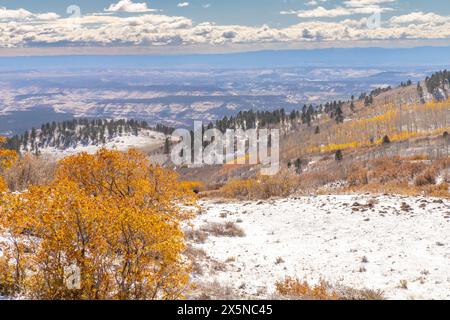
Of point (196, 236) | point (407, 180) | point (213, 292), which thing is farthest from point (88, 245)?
point (407, 180)

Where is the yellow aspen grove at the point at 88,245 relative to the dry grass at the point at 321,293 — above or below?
above

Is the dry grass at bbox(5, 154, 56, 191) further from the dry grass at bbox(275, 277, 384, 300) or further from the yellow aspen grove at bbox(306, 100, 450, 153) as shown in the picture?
the yellow aspen grove at bbox(306, 100, 450, 153)

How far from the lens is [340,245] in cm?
2122

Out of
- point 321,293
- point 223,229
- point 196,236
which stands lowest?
point 223,229

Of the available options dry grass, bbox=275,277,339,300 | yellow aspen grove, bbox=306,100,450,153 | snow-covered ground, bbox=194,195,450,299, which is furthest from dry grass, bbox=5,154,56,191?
yellow aspen grove, bbox=306,100,450,153

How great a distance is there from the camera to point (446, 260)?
17656 mm

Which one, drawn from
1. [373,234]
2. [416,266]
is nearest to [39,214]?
[416,266]

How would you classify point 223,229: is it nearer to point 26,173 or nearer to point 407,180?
point 26,173

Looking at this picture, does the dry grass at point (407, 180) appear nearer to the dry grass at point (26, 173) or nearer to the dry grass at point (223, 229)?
the dry grass at point (223, 229)

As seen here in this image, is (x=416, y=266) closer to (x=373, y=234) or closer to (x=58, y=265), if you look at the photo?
(x=373, y=234)

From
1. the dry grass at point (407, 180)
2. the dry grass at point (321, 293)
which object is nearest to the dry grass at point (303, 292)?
the dry grass at point (321, 293)

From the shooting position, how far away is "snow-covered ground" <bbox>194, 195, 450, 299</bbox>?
630 inches

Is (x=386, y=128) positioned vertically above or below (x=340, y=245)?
below

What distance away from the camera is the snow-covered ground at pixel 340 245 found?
1599cm
